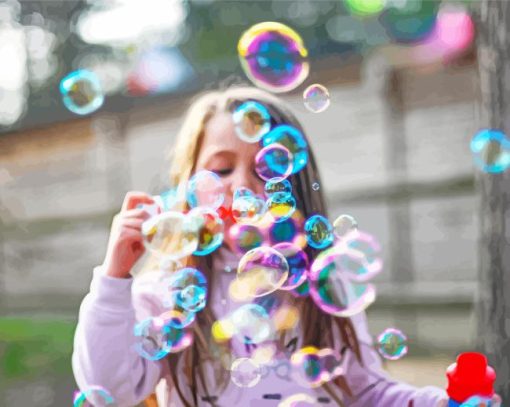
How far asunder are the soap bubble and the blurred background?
31.7 inches

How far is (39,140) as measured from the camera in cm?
289

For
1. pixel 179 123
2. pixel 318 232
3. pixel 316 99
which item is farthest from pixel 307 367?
pixel 179 123

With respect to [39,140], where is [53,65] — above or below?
above

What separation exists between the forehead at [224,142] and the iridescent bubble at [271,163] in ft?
0.06

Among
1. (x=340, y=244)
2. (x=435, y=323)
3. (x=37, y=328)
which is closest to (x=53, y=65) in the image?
(x=37, y=328)

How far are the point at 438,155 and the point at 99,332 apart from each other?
1.38 meters

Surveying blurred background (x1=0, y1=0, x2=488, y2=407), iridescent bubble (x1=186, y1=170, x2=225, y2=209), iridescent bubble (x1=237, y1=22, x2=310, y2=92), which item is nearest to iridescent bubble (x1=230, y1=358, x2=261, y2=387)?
iridescent bubble (x1=186, y1=170, x2=225, y2=209)

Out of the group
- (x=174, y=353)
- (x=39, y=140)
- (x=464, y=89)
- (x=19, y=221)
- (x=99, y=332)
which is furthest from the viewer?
(x=19, y=221)

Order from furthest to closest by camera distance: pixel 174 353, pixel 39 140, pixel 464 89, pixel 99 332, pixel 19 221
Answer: pixel 19 221 < pixel 39 140 < pixel 464 89 < pixel 174 353 < pixel 99 332

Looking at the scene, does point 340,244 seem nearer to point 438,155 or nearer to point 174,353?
point 174,353

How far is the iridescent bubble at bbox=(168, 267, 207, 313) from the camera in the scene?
1443 millimetres

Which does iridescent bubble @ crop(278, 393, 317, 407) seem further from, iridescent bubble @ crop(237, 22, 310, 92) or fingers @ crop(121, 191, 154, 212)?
iridescent bubble @ crop(237, 22, 310, 92)

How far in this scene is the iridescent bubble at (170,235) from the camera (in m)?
1.42

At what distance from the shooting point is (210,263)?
152 centimetres
